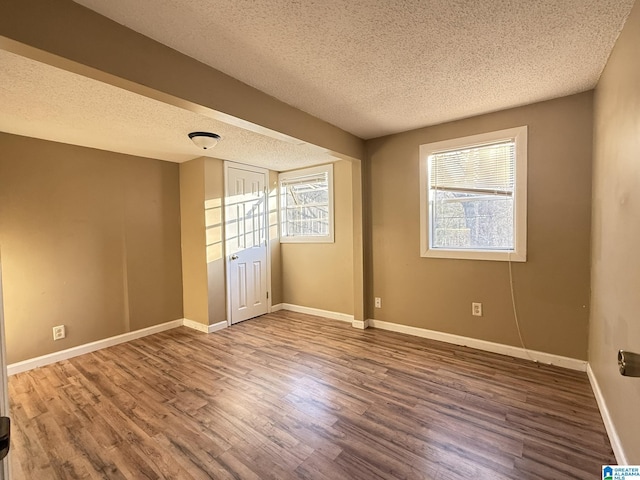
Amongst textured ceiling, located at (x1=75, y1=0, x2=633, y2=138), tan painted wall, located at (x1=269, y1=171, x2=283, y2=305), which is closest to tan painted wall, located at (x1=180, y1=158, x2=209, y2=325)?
tan painted wall, located at (x1=269, y1=171, x2=283, y2=305)

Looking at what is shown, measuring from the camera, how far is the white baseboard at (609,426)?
1.55 metres

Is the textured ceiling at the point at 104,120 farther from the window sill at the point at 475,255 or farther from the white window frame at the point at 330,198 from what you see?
the window sill at the point at 475,255

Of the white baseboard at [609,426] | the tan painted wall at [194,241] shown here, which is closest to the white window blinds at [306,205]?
the tan painted wall at [194,241]

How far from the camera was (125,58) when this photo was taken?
158 cm

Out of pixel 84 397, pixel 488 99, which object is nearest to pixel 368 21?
pixel 488 99

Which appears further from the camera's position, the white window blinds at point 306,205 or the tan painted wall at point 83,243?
the white window blinds at point 306,205

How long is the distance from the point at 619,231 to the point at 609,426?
1171mm

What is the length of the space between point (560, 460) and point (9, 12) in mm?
3417

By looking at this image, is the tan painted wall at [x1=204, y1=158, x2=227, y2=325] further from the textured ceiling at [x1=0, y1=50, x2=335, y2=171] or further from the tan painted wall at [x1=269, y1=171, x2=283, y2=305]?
the tan painted wall at [x1=269, y1=171, x2=283, y2=305]

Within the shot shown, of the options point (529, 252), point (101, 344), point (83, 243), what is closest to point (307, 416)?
point (529, 252)

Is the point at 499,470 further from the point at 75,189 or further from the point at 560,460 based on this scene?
the point at 75,189

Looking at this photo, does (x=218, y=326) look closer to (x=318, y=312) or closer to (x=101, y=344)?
(x=101, y=344)

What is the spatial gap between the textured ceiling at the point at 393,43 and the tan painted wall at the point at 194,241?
1.98 meters

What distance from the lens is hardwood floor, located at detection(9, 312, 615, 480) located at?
63.6 inches
